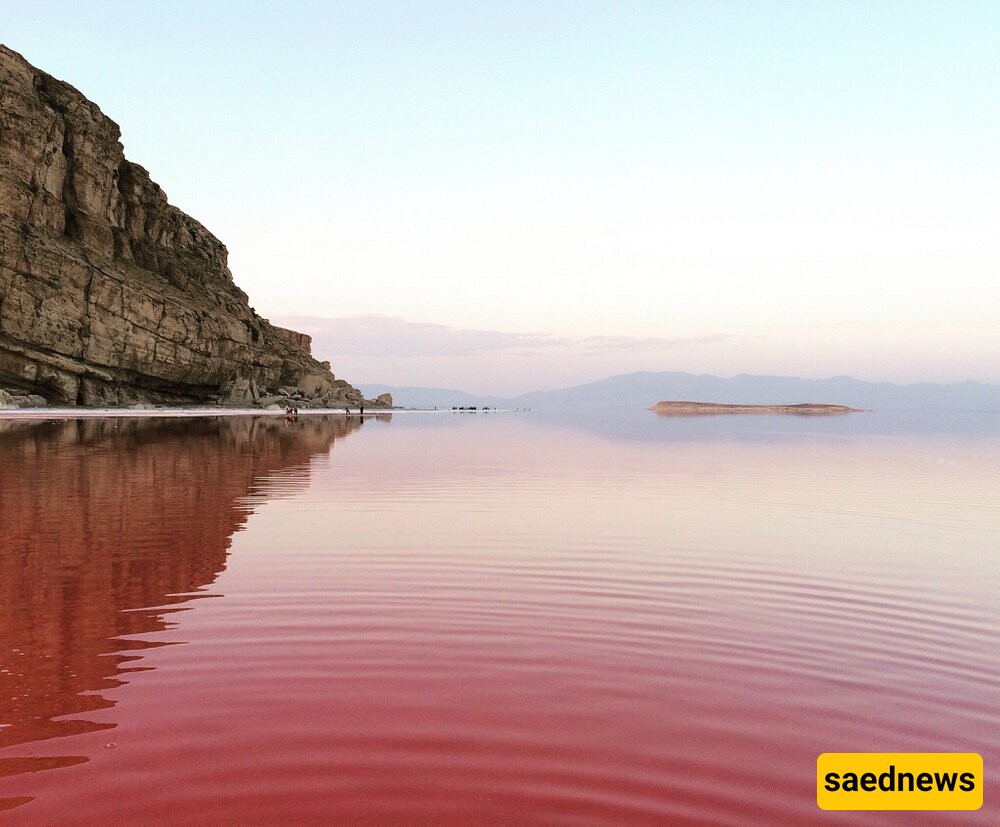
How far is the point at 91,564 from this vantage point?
10430 mm

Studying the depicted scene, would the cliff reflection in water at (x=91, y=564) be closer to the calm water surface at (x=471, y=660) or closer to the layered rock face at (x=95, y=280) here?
the calm water surface at (x=471, y=660)

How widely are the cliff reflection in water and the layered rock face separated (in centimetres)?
6015

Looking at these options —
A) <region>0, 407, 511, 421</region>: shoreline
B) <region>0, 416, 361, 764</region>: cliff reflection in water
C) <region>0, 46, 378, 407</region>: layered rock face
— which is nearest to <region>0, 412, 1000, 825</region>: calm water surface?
<region>0, 416, 361, 764</region>: cliff reflection in water

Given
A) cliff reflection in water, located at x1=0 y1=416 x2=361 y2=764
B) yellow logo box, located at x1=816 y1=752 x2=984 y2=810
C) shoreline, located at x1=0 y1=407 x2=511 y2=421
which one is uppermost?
shoreline, located at x1=0 y1=407 x2=511 y2=421

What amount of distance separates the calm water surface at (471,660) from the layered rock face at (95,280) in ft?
230

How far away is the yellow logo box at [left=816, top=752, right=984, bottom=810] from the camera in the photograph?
4641mm

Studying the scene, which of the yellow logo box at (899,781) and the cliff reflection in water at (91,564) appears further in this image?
the cliff reflection in water at (91,564)

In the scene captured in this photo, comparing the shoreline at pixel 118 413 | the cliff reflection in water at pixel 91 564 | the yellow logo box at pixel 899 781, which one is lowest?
the yellow logo box at pixel 899 781

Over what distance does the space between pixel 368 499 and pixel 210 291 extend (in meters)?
100

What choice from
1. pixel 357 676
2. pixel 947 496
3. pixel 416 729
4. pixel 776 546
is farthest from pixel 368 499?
pixel 947 496

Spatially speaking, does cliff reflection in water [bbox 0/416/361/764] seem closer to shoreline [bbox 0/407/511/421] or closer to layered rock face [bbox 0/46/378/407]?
shoreline [bbox 0/407/511/421]

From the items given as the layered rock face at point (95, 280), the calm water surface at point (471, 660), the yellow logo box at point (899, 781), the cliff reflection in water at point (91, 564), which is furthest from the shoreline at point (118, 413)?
the yellow logo box at point (899, 781)

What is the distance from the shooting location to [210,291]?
109 m

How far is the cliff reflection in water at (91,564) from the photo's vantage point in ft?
19.7
